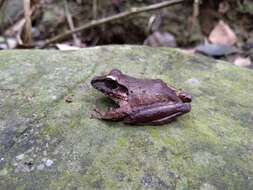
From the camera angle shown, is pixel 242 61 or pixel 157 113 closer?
pixel 157 113

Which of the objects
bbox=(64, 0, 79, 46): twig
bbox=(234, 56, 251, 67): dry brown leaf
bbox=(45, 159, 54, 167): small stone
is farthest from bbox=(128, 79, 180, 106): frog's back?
bbox=(64, 0, 79, 46): twig

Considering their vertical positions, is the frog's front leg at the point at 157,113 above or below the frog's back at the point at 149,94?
below

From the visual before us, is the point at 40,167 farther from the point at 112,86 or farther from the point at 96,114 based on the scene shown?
the point at 112,86

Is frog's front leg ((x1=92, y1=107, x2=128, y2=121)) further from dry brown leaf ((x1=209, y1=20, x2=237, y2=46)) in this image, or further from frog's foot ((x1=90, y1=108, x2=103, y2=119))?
dry brown leaf ((x1=209, y1=20, x2=237, y2=46))

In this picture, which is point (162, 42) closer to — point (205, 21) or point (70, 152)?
point (205, 21)

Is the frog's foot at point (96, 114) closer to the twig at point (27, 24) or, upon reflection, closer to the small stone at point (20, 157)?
the small stone at point (20, 157)

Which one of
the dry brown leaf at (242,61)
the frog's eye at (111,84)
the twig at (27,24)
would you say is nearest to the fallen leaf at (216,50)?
the dry brown leaf at (242,61)

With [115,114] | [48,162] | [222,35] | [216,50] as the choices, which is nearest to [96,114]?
[115,114]
